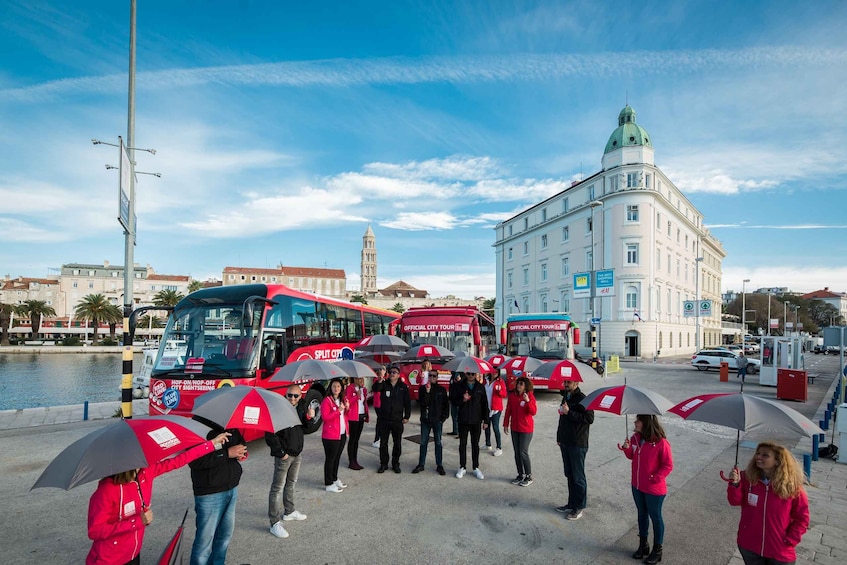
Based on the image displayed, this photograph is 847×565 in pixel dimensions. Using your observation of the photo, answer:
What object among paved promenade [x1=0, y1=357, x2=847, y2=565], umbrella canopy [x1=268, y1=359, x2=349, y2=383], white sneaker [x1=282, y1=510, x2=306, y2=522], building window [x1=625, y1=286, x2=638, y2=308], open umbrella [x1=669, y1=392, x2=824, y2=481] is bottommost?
paved promenade [x1=0, y1=357, x2=847, y2=565]

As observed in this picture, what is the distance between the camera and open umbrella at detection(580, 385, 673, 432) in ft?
17.1

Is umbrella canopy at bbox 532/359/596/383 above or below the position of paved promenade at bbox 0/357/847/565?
above

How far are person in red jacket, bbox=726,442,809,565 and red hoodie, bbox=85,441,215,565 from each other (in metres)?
4.92

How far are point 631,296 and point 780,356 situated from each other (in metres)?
26.7

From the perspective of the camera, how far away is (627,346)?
4847 cm

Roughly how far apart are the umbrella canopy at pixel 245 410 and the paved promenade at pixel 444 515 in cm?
180

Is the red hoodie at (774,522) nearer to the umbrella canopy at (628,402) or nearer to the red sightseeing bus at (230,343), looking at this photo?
the umbrella canopy at (628,402)

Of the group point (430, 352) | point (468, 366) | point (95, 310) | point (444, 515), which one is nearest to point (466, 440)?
point (468, 366)

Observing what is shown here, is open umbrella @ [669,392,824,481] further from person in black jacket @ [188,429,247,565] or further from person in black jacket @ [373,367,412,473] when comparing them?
person in black jacket @ [373,367,412,473]

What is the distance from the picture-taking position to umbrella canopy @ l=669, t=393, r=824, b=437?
426 cm

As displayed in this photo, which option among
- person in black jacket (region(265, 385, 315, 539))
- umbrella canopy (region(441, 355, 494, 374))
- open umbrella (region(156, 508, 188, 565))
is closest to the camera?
open umbrella (region(156, 508, 188, 565))

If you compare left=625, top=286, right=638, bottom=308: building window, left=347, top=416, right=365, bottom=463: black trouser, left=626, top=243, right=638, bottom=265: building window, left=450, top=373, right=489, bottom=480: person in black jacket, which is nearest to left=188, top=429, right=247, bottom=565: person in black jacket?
left=347, top=416, right=365, bottom=463: black trouser

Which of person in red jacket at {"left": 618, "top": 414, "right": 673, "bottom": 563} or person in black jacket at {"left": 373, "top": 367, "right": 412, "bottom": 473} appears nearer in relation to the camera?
person in red jacket at {"left": 618, "top": 414, "right": 673, "bottom": 563}

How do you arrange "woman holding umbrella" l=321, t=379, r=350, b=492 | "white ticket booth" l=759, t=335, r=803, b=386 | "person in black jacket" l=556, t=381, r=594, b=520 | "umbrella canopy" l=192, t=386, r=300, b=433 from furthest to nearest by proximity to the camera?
"white ticket booth" l=759, t=335, r=803, b=386
"woman holding umbrella" l=321, t=379, r=350, b=492
"person in black jacket" l=556, t=381, r=594, b=520
"umbrella canopy" l=192, t=386, r=300, b=433
